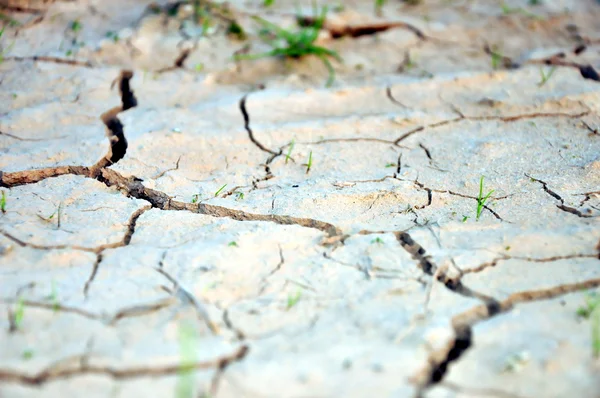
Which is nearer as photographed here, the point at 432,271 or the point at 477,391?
the point at 477,391

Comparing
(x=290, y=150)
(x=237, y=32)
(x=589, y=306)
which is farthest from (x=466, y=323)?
(x=237, y=32)

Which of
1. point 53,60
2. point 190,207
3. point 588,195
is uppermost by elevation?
point 53,60

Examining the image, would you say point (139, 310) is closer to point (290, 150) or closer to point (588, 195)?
point (290, 150)

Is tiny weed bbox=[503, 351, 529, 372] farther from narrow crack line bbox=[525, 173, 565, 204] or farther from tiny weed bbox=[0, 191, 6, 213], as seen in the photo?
tiny weed bbox=[0, 191, 6, 213]

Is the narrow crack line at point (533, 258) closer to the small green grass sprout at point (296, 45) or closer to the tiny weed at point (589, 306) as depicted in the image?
the tiny weed at point (589, 306)

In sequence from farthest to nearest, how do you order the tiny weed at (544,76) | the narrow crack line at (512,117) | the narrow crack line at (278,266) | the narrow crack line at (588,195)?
1. the tiny weed at (544,76)
2. the narrow crack line at (512,117)
3. the narrow crack line at (588,195)
4. the narrow crack line at (278,266)

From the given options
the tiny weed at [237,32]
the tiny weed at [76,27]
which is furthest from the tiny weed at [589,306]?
the tiny weed at [76,27]

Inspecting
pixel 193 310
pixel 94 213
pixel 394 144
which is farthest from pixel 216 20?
pixel 193 310
